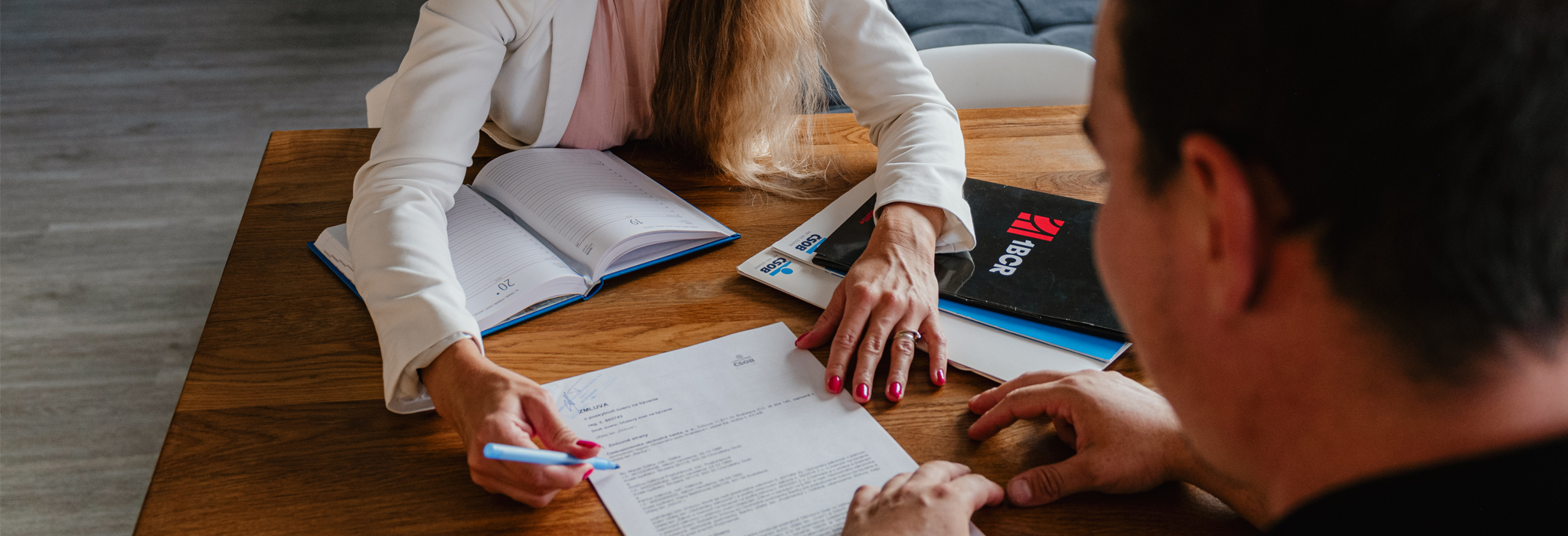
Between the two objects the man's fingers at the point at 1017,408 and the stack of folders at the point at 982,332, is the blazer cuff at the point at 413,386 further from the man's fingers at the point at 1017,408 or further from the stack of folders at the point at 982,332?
the man's fingers at the point at 1017,408

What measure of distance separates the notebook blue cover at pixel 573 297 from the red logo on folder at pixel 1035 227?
320mm

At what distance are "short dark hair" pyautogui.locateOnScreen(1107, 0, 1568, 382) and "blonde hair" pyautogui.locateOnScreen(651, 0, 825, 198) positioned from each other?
0.81 metres

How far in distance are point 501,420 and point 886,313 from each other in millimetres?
356

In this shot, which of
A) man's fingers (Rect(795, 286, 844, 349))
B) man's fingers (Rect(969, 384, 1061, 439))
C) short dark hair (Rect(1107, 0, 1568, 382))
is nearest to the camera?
short dark hair (Rect(1107, 0, 1568, 382))

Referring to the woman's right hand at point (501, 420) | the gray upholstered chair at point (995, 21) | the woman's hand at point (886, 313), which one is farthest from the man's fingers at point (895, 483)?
the gray upholstered chair at point (995, 21)

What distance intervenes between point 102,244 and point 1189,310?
2.73 metres

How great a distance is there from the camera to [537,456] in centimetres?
60

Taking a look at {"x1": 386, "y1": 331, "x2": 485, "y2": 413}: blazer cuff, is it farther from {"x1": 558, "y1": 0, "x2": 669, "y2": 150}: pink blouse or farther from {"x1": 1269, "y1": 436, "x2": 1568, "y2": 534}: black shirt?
{"x1": 1269, "y1": 436, "x2": 1568, "y2": 534}: black shirt

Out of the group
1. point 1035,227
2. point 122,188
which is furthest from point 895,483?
point 122,188

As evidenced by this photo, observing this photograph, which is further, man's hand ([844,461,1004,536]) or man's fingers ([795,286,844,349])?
man's fingers ([795,286,844,349])

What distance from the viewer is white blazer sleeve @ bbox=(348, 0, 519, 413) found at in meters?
0.74

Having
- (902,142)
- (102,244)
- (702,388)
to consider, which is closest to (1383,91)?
(702,388)

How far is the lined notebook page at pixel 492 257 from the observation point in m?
0.84

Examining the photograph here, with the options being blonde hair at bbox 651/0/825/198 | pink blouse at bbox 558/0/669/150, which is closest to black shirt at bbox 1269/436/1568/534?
blonde hair at bbox 651/0/825/198
